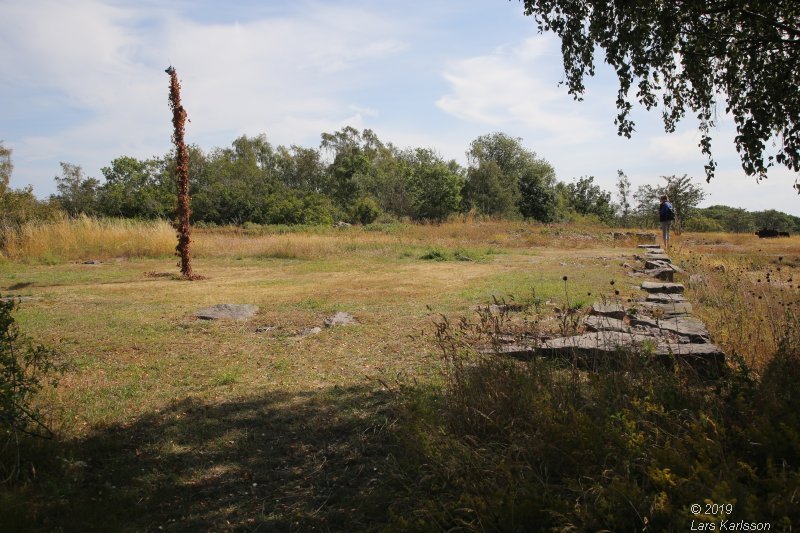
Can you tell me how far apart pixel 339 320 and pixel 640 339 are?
3.96 meters

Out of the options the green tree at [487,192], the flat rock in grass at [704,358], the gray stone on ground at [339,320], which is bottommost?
the gray stone on ground at [339,320]

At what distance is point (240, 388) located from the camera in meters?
4.92

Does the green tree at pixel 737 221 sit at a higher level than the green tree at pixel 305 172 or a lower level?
lower

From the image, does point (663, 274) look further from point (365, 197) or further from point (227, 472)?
Answer: point (365, 197)

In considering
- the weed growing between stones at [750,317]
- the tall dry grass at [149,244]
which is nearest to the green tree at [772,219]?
the tall dry grass at [149,244]

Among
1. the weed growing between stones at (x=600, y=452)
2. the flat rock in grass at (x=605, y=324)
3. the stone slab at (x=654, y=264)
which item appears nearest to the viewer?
the weed growing between stones at (x=600, y=452)

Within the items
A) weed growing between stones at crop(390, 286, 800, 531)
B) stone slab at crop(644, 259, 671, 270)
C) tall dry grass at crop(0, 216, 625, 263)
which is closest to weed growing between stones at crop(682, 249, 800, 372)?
weed growing between stones at crop(390, 286, 800, 531)

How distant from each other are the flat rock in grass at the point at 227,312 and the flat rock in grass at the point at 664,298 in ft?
18.2

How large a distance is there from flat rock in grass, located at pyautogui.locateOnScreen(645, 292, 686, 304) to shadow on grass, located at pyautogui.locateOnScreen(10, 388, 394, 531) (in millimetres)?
4306

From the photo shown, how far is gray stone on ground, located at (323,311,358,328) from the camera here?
7.18 meters

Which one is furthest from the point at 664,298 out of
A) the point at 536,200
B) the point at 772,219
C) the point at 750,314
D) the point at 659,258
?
the point at 772,219

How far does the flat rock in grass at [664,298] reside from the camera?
696cm

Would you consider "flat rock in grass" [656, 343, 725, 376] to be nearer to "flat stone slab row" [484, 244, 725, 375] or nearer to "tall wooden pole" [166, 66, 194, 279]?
"flat stone slab row" [484, 244, 725, 375]

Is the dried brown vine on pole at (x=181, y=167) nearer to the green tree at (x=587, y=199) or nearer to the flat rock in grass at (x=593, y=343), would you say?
the flat rock in grass at (x=593, y=343)
